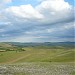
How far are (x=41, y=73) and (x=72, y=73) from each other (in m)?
7.71

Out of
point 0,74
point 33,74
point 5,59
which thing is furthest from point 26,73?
point 5,59

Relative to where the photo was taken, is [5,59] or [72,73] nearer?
[72,73]

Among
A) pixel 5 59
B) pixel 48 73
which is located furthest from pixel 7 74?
pixel 5 59

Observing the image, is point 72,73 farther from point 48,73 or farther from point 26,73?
point 26,73

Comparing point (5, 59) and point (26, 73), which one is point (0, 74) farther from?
point (5, 59)

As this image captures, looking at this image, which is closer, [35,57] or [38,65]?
[38,65]

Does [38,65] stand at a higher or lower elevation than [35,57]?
higher

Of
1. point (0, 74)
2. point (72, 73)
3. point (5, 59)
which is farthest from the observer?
point (5, 59)

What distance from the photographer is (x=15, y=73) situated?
178 ft

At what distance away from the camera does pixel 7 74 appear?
2090 inches

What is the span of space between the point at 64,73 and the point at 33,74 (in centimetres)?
821

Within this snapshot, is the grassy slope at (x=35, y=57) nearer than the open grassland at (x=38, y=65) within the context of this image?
No

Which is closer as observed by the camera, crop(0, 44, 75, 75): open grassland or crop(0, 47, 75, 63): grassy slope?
crop(0, 44, 75, 75): open grassland

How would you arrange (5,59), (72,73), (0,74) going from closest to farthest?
1. (0,74)
2. (72,73)
3. (5,59)
